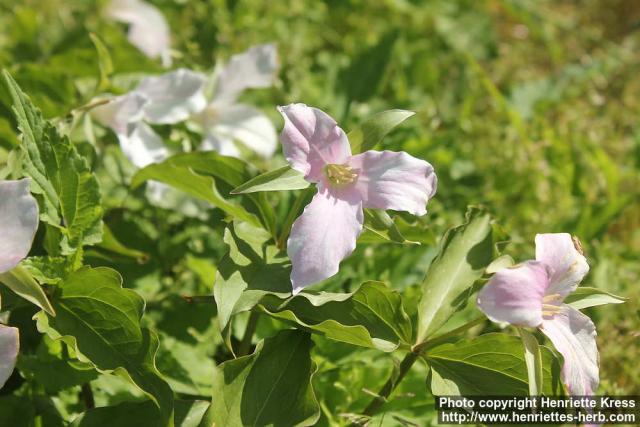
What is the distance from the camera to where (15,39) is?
7.25 feet

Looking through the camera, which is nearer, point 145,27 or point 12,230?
point 12,230

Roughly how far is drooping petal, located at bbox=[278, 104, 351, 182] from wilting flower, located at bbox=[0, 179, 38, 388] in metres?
0.38

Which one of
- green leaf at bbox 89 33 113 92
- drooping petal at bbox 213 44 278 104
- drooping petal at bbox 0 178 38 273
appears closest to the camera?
drooping petal at bbox 0 178 38 273

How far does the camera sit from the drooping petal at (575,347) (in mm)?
1136

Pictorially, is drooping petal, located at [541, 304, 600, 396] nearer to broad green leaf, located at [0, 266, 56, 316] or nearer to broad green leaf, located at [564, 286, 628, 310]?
broad green leaf, located at [564, 286, 628, 310]

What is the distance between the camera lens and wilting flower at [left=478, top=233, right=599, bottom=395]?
1.10 m

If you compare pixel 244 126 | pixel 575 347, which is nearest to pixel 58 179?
pixel 244 126

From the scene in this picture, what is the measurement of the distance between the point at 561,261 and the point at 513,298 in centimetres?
12

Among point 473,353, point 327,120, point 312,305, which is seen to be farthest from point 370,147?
point 473,353

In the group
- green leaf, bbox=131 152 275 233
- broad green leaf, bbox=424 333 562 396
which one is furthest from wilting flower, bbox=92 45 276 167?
broad green leaf, bbox=424 333 562 396

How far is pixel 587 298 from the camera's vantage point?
1.23 m

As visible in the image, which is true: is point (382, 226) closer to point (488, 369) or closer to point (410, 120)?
point (488, 369)

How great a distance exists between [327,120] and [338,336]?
347mm

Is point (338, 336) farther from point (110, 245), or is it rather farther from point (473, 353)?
point (110, 245)
